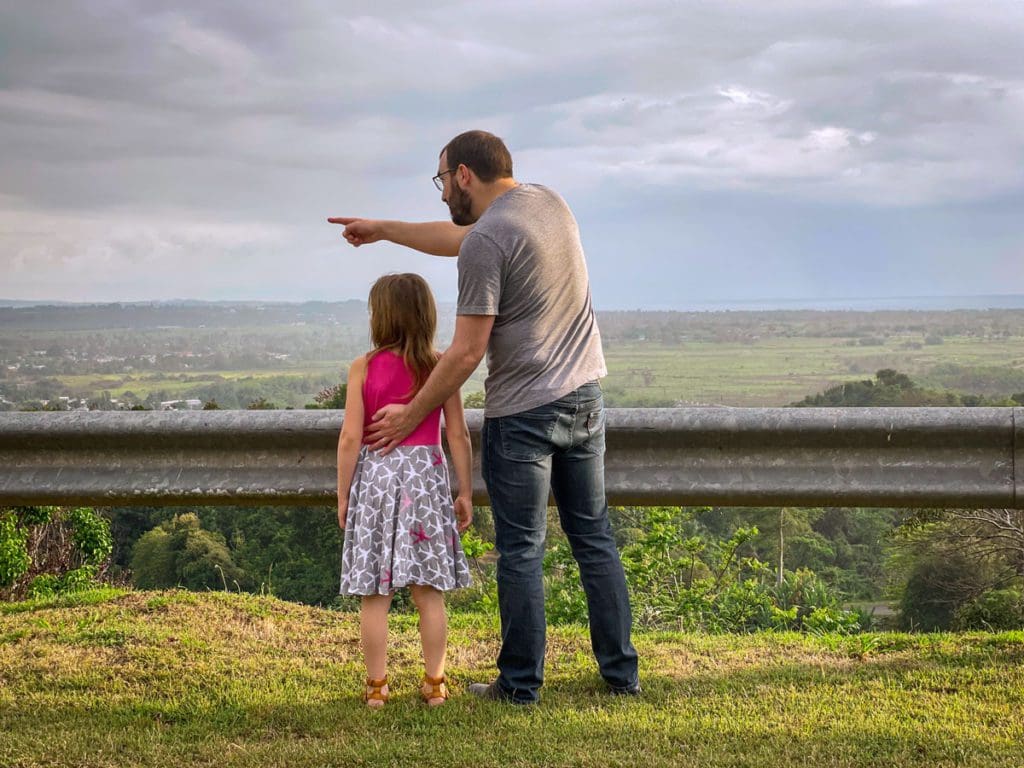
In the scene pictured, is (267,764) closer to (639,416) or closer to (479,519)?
(639,416)

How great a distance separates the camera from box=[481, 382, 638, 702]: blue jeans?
3.58m

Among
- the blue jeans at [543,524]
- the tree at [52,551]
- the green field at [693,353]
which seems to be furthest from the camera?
the green field at [693,353]

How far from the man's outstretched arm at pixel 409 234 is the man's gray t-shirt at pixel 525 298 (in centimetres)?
47

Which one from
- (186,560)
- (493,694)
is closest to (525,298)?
(493,694)

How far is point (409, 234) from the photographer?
4121 mm

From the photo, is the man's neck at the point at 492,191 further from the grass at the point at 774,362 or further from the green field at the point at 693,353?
the grass at the point at 774,362

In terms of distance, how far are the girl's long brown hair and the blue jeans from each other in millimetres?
310

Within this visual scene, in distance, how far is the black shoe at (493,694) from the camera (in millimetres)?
3598

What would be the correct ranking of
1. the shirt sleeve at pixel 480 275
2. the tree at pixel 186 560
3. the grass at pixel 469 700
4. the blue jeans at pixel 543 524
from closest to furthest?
the grass at pixel 469 700 < the shirt sleeve at pixel 480 275 < the blue jeans at pixel 543 524 < the tree at pixel 186 560

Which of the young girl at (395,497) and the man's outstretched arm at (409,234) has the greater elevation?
the man's outstretched arm at (409,234)

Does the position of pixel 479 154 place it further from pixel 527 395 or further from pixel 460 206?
pixel 527 395

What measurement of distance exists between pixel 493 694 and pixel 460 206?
1691 millimetres

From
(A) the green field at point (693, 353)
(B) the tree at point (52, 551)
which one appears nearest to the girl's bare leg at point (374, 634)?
(A) the green field at point (693, 353)

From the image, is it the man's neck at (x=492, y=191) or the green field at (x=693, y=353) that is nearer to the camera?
the man's neck at (x=492, y=191)
